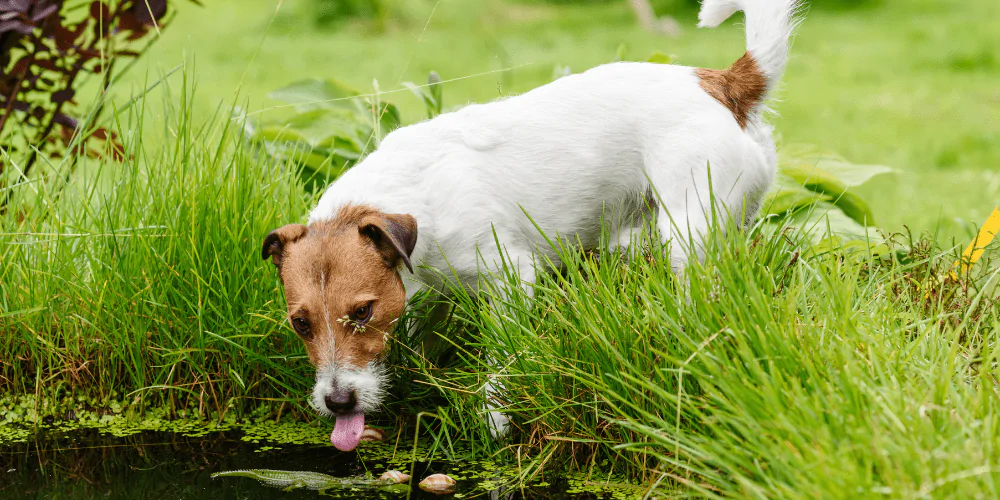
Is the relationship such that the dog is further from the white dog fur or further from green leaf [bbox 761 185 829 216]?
green leaf [bbox 761 185 829 216]

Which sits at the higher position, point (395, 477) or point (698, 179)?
point (698, 179)

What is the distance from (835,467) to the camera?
2.38m

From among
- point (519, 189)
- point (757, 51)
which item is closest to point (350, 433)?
point (519, 189)

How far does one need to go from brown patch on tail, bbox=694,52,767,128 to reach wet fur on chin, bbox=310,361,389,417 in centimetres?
167

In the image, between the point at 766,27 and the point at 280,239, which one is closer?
the point at 280,239

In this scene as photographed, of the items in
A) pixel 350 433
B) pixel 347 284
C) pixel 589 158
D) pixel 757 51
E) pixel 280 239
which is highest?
pixel 757 51

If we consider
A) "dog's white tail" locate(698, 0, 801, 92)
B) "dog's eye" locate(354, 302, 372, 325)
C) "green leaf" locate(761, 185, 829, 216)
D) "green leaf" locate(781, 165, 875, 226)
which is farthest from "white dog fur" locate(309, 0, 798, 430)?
"green leaf" locate(781, 165, 875, 226)

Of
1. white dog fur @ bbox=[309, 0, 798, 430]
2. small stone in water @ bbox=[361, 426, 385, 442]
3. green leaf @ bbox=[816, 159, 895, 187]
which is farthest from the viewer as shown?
green leaf @ bbox=[816, 159, 895, 187]

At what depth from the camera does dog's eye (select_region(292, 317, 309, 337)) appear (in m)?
3.26

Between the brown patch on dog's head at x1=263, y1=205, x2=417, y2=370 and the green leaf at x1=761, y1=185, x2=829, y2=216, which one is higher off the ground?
the brown patch on dog's head at x1=263, y1=205, x2=417, y2=370

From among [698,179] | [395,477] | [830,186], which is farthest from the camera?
[830,186]

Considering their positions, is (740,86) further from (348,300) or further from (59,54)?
(59,54)

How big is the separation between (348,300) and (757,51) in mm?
1900

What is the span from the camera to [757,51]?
12.9ft
